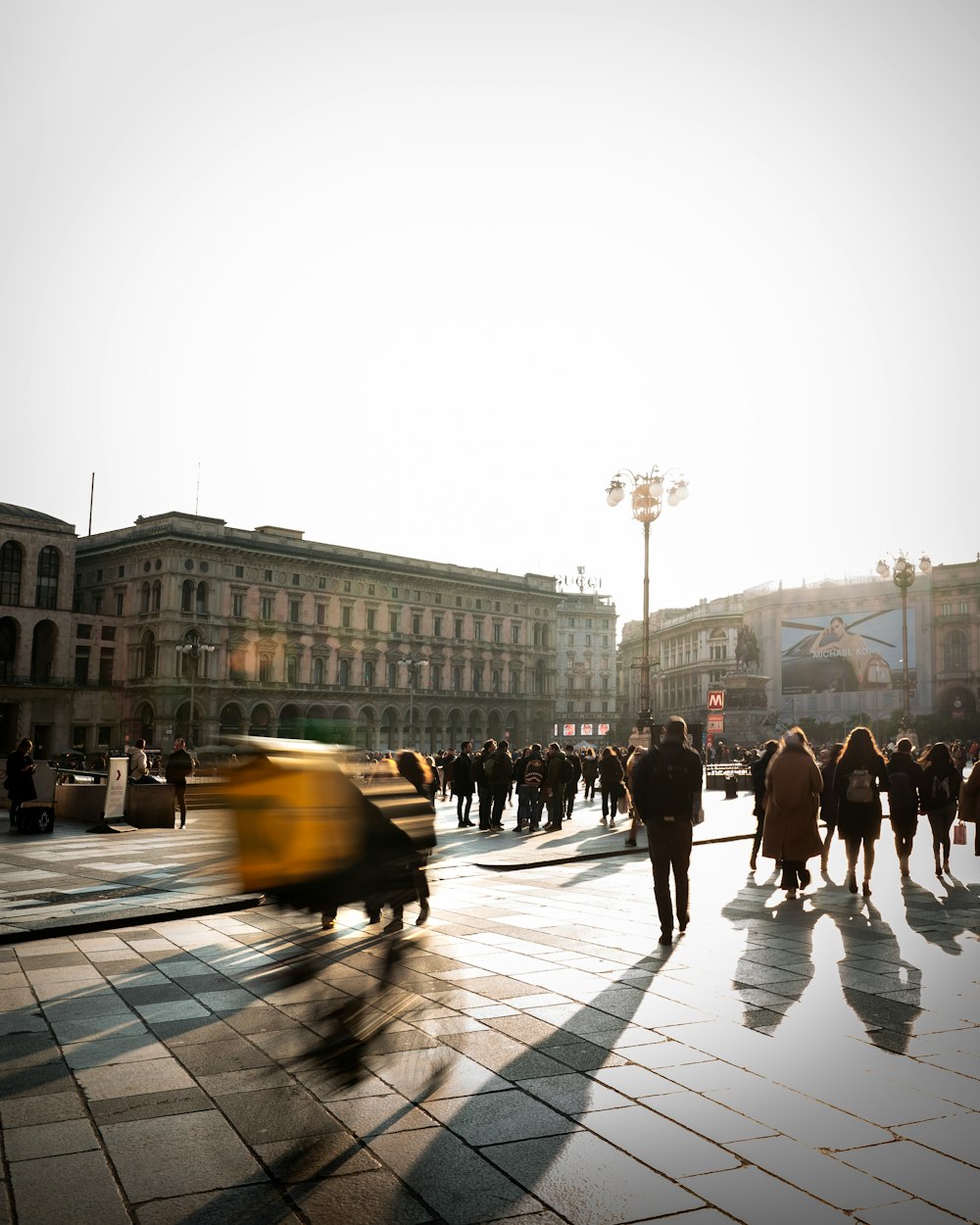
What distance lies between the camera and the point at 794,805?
10656 mm

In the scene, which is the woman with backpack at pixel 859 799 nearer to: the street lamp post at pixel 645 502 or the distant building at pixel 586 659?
the street lamp post at pixel 645 502

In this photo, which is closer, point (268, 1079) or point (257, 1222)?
point (257, 1222)

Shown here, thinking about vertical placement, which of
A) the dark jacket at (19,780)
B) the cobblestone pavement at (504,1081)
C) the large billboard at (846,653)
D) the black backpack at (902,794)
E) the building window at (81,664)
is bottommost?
the cobblestone pavement at (504,1081)

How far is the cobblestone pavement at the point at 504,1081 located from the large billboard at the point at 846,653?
7605 cm

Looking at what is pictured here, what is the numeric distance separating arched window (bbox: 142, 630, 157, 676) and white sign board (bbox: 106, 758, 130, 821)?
47.9 meters

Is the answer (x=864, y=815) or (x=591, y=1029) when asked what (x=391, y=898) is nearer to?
(x=591, y=1029)

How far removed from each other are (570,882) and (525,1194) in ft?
28.6

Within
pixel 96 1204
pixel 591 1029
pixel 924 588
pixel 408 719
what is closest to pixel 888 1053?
pixel 591 1029

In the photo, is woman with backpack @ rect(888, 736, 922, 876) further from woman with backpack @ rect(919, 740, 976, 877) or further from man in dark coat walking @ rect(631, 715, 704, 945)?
man in dark coat walking @ rect(631, 715, 704, 945)

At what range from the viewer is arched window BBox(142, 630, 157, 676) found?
6688 cm

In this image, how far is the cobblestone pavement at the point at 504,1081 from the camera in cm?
364

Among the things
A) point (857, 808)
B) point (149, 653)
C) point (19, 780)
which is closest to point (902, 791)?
point (857, 808)

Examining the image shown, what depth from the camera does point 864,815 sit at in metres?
11.2

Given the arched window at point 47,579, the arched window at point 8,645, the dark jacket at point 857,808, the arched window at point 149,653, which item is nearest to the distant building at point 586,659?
the arched window at point 149,653
